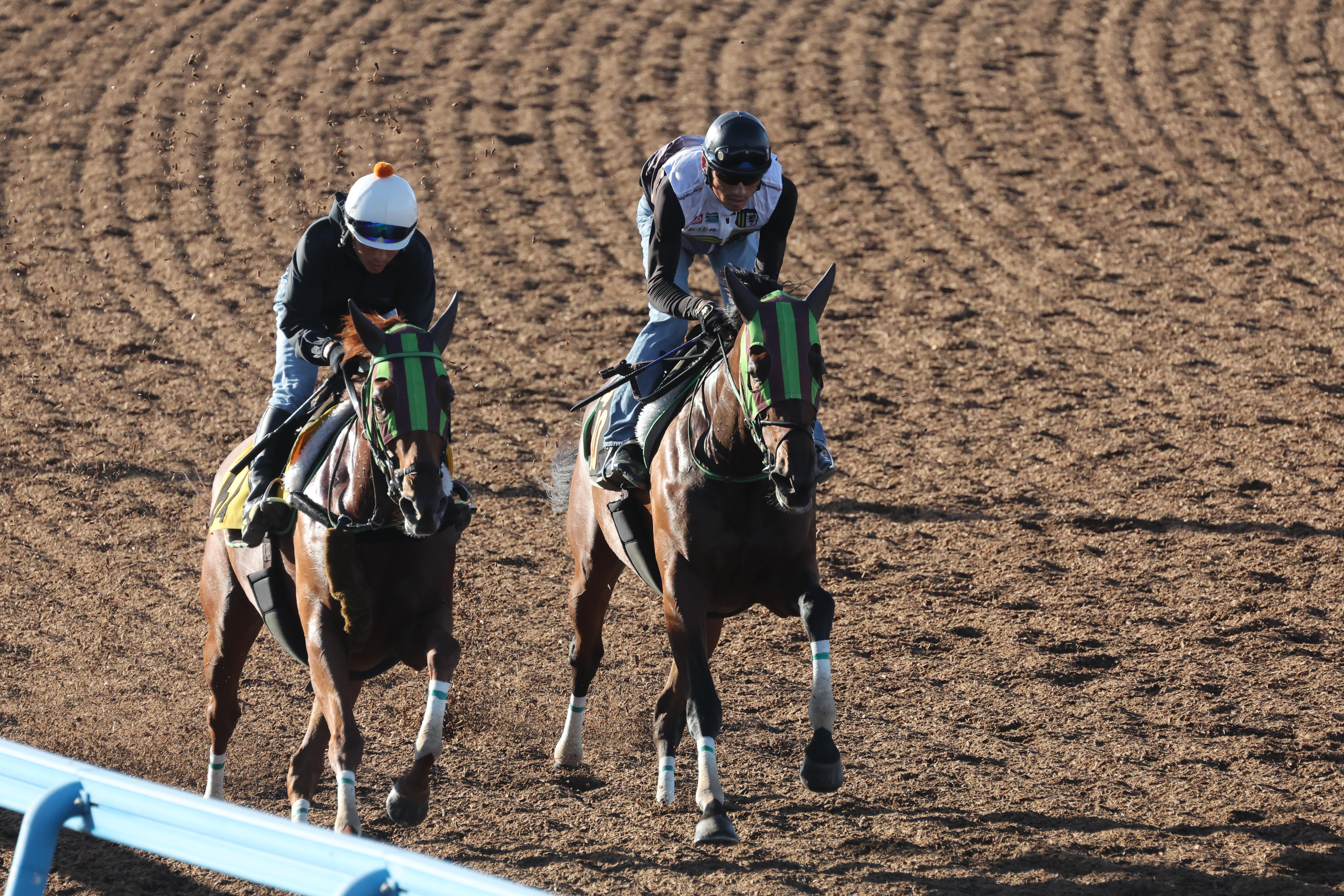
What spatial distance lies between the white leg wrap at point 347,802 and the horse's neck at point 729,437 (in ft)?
6.10

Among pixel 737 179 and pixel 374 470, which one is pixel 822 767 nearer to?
pixel 374 470

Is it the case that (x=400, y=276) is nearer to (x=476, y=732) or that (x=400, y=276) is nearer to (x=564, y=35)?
(x=476, y=732)

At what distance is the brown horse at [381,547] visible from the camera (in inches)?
183

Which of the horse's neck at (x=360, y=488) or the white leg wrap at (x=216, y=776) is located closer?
the horse's neck at (x=360, y=488)

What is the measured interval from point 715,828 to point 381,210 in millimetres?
2768

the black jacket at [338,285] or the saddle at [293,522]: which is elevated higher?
the black jacket at [338,285]

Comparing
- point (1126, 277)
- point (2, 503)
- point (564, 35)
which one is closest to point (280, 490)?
point (2, 503)

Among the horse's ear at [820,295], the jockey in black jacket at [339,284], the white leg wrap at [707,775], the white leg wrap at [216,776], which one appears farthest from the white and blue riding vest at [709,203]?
the white leg wrap at [216,776]

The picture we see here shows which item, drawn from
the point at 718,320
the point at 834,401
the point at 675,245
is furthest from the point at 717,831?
the point at 834,401

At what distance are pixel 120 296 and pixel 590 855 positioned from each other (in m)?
9.36

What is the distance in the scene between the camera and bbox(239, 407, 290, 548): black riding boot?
5.45 metres

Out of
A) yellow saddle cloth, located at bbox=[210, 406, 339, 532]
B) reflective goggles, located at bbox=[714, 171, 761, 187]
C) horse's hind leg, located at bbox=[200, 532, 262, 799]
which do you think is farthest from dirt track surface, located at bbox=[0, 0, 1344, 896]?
reflective goggles, located at bbox=[714, 171, 761, 187]

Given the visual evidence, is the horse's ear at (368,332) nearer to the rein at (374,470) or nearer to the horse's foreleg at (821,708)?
the rein at (374,470)

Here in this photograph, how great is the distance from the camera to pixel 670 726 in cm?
624
